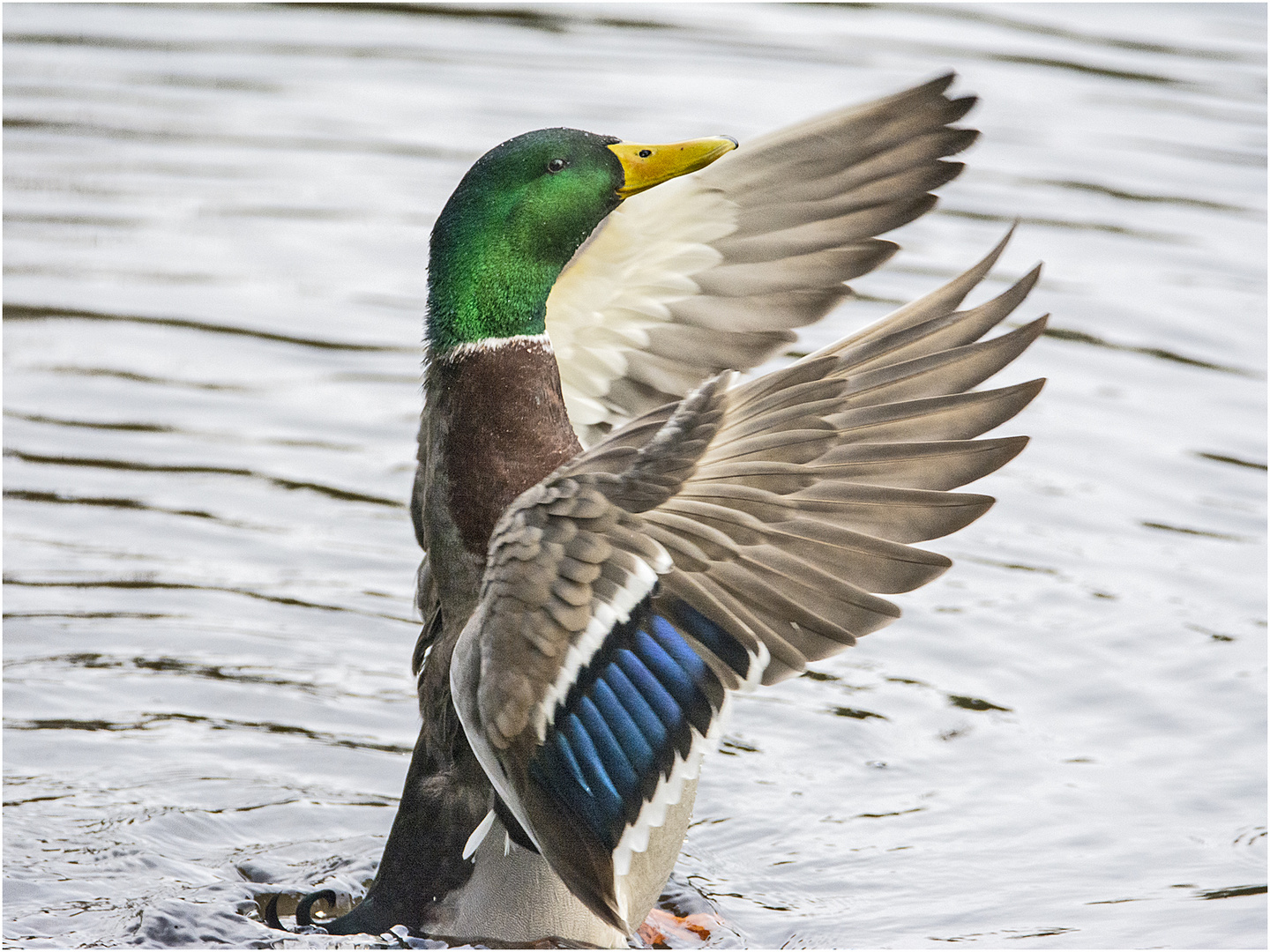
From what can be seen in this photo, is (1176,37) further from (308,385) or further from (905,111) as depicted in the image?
(905,111)

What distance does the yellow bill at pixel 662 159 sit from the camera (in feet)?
14.4

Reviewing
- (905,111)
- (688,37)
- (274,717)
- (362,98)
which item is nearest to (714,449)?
(905,111)

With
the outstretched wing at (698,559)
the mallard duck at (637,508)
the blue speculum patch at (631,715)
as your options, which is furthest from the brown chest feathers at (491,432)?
the blue speculum patch at (631,715)

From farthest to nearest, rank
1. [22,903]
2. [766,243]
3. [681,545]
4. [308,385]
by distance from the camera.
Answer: [308,385]
[766,243]
[22,903]
[681,545]

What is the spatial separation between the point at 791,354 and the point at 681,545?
444 cm

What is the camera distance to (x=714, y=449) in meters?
3.80

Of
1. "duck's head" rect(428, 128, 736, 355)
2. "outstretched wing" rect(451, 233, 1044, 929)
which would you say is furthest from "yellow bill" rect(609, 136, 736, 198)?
"outstretched wing" rect(451, 233, 1044, 929)

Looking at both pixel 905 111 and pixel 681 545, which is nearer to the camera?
pixel 681 545

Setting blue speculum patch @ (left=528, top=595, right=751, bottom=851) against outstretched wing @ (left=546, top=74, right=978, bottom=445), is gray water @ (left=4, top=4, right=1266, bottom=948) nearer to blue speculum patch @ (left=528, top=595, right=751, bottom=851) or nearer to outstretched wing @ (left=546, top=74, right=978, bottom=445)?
blue speculum patch @ (left=528, top=595, right=751, bottom=851)

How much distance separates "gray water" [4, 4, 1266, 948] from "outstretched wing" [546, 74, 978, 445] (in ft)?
4.27

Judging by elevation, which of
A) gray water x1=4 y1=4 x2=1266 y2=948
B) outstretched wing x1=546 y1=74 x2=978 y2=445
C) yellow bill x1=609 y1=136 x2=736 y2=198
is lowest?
gray water x1=4 y1=4 x2=1266 y2=948

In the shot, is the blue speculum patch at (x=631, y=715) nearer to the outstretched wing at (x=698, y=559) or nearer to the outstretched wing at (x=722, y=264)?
the outstretched wing at (x=698, y=559)

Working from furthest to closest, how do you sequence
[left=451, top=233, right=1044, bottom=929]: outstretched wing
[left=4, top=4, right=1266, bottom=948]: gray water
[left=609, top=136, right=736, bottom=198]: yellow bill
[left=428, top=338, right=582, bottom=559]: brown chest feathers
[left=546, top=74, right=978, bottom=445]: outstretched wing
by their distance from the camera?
[left=4, top=4, right=1266, bottom=948]: gray water → [left=546, top=74, right=978, bottom=445]: outstretched wing → [left=609, top=136, right=736, bottom=198]: yellow bill → [left=428, top=338, right=582, bottom=559]: brown chest feathers → [left=451, top=233, right=1044, bottom=929]: outstretched wing

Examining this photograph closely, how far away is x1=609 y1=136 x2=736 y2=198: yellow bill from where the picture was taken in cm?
439
